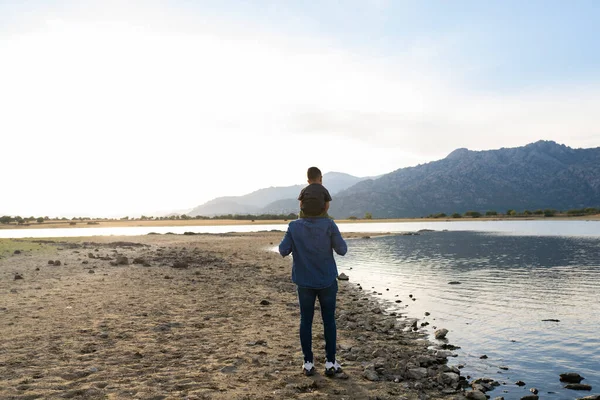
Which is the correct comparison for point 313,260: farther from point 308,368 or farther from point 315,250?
point 308,368

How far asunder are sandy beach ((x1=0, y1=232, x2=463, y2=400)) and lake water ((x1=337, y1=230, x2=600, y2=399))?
1817 mm

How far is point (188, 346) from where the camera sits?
10.3 meters

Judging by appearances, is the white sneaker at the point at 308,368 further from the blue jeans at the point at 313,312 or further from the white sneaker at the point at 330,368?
the white sneaker at the point at 330,368

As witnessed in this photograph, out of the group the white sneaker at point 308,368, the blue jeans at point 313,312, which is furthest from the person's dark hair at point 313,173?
the white sneaker at point 308,368

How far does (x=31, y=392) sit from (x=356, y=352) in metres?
7.42

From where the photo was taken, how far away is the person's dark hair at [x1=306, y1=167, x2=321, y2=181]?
8.34 m

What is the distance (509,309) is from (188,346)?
14.9 meters

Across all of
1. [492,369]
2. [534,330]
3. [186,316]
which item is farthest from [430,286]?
[186,316]

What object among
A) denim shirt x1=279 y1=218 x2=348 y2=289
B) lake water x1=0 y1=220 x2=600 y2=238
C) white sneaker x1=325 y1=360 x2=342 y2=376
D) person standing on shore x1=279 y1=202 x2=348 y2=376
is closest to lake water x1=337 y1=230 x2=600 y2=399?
white sneaker x1=325 y1=360 x2=342 y2=376

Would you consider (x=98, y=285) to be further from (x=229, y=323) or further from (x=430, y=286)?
(x=430, y=286)

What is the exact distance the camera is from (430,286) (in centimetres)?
2430

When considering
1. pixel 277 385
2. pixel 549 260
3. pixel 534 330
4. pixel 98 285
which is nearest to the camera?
pixel 277 385

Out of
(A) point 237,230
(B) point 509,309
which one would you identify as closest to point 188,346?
(B) point 509,309

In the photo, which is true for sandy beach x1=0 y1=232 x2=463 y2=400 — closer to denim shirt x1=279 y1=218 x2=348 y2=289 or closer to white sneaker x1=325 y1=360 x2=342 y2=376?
white sneaker x1=325 y1=360 x2=342 y2=376
